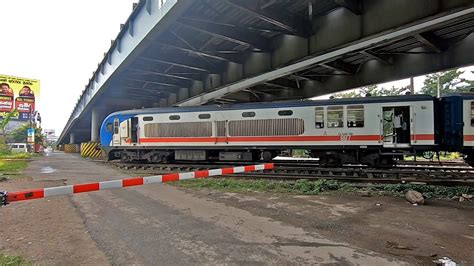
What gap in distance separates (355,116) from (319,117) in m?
1.41

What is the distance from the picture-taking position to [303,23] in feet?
35.4

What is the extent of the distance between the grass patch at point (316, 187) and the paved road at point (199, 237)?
7.70ft

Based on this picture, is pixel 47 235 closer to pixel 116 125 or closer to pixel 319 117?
pixel 319 117

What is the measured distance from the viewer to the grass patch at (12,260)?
4.23m

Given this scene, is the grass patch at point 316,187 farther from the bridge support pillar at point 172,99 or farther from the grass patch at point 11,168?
the bridge support pillar at point 172,99

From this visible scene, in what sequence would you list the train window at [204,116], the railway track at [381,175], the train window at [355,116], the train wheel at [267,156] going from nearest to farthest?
the railway track at [381,175]
the train window at [355,116]
the train wheel at [267,156]
the train window at [204,116]

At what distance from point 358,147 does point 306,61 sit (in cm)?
401

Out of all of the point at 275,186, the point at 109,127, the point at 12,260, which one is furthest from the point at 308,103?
the point at 109,127

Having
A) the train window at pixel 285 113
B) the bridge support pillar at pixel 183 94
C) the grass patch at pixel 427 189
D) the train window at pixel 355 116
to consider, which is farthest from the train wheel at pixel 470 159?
the bridge support pillar at pixel 183 94

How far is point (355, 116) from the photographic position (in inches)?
511

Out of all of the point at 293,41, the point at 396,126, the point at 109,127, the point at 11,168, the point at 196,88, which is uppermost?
the point at 293,41

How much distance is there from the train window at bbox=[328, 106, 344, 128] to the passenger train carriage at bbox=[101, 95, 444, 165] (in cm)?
4

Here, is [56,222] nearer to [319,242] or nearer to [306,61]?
[319,242]

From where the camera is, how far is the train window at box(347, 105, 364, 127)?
42.2 ft
